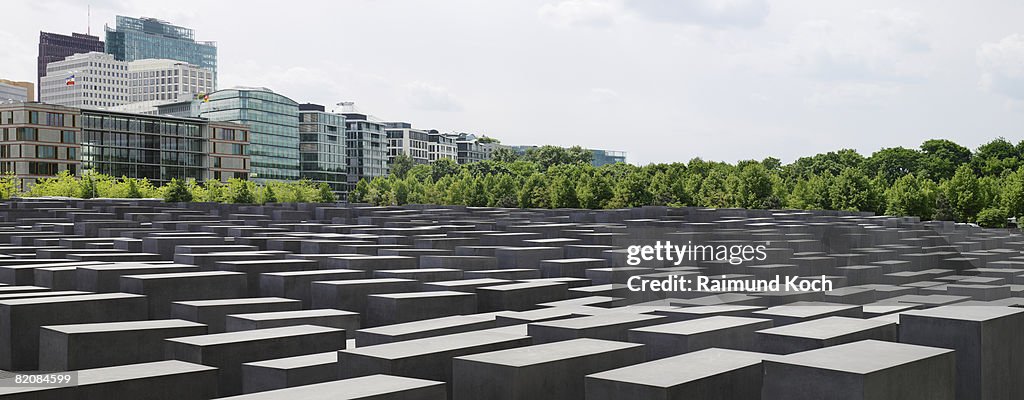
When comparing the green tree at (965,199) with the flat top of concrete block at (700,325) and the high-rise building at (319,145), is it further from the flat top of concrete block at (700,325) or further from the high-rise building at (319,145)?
the high-rise building at (319,145)

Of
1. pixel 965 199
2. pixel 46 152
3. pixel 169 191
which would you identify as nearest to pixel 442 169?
pixel 46 152

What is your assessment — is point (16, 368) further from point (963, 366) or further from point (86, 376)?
point (963, 366)

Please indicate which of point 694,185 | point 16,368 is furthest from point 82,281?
point 694,185

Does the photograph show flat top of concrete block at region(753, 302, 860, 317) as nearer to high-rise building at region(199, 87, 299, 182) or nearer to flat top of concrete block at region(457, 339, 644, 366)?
flat top of concrete block at region(457, 339, 644, 366)

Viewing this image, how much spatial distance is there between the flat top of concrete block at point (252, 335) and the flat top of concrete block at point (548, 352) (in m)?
2.65

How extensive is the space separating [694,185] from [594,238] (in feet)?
182

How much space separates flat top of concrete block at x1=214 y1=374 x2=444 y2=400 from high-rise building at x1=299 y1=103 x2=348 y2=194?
130557 millimetres

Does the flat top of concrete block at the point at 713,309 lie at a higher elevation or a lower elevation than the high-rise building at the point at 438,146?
lower

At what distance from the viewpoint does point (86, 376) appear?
7.21 m

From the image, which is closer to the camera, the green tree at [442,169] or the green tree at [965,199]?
the green tree at [965,199]

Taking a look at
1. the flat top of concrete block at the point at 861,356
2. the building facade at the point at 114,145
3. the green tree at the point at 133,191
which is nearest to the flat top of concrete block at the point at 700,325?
the flat top of concrete block at the point at 861,356

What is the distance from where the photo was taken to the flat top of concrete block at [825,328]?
7947 mm

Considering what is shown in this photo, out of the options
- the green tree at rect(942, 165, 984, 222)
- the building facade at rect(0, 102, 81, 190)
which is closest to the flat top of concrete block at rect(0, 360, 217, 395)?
the green tree at rect(942, 165, 984, 222)

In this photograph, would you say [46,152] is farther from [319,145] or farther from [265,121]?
[319,145]
